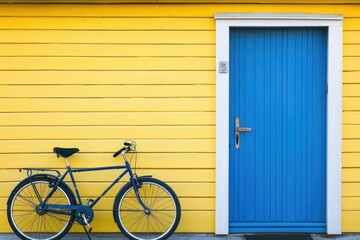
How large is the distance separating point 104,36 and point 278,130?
237 cm

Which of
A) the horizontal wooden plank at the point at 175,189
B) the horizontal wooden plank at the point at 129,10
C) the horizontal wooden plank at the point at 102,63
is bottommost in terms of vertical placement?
the horizontal wooden plank at the point at 175,189

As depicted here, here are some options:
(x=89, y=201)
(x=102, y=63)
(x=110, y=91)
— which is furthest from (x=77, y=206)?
(x=102, y=63)

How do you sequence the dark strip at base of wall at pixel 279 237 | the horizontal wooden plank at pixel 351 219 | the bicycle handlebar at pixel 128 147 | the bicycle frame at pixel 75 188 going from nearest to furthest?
the bicycle frame at pixel 75 188 → the bicycle handlebar at pixel 128 147 → the dark strip at base of wall at pixel 279 237 → the horizontal wooden plank at pixel 351 219

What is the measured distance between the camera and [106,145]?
22.2 ft

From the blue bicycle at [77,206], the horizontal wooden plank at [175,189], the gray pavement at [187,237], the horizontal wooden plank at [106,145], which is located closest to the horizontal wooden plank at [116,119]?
the horizontal wooden plank at [106,145]

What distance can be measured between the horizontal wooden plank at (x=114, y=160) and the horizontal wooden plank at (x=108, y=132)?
0.70 ft

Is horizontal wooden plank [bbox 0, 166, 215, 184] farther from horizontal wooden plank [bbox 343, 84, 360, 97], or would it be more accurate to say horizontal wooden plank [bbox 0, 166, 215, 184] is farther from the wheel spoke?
horizontal wooden plank [bbox 343, 84, 360, 97]

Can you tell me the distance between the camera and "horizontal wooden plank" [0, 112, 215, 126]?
265 inches

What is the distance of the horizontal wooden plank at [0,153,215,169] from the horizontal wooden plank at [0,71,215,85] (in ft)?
2.81

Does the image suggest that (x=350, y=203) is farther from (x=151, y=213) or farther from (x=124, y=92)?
(x=124, y=92)

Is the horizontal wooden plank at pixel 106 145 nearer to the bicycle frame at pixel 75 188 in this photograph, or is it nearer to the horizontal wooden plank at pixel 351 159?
the bicycle frame at pixel 75 188

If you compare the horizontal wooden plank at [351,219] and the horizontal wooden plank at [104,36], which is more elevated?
the horizontal wooden plank at [104,36]

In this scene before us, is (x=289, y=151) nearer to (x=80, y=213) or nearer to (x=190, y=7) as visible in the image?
(x=190, y=7)

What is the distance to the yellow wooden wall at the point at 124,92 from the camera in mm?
6695
